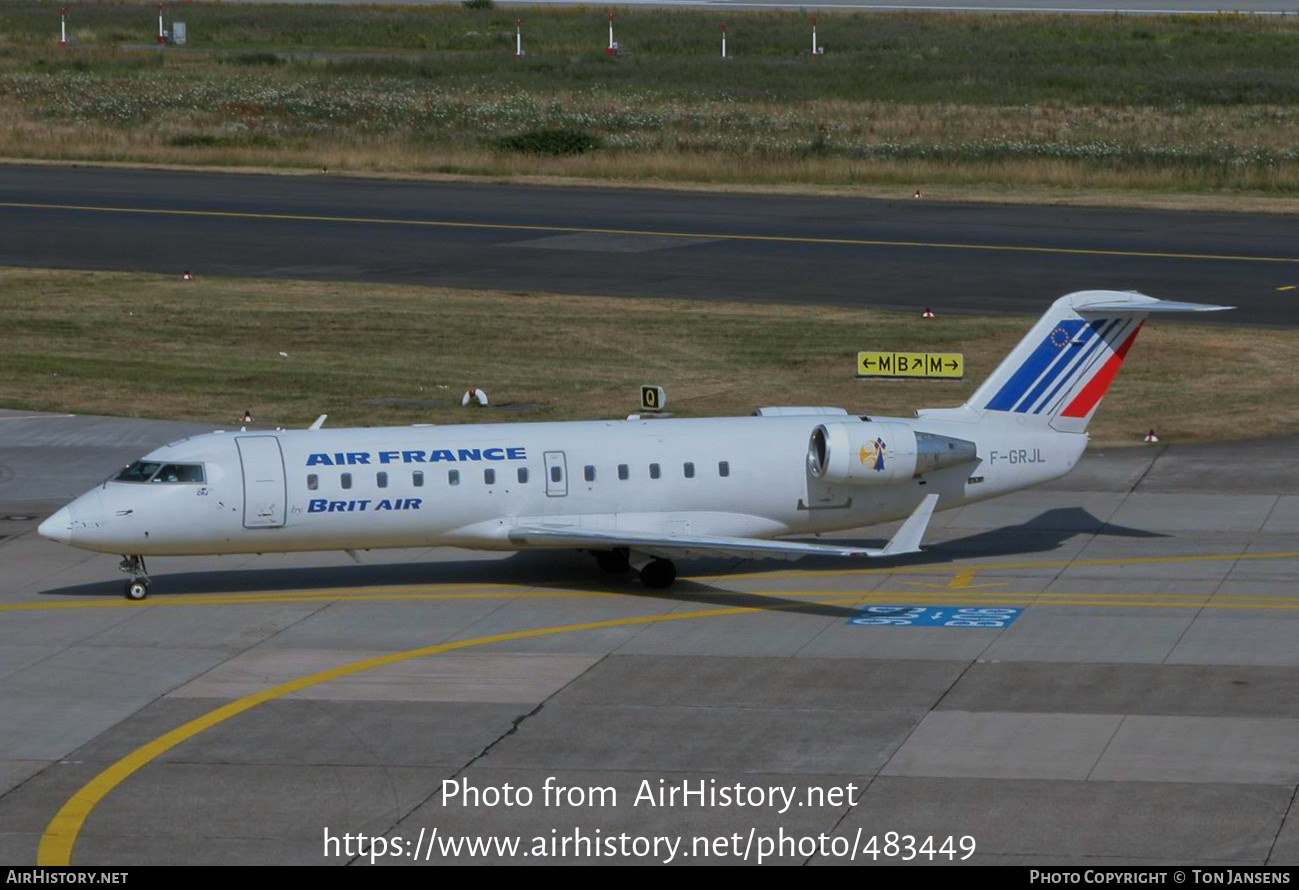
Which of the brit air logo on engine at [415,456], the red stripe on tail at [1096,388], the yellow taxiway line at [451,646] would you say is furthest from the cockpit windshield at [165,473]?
the red stripe on tail at [1096,388]

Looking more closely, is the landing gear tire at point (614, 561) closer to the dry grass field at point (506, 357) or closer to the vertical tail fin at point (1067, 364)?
the vertical tail fin at point (1067, 364)

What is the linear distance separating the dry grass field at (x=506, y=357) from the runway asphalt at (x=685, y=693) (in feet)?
26.6

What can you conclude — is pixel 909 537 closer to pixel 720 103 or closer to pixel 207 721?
pixel 207 721

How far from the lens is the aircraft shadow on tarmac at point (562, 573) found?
97.7 ft

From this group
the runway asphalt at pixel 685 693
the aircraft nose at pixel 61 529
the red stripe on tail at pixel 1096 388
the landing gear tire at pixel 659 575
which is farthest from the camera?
the red stripe on tail at pixel 1096 388

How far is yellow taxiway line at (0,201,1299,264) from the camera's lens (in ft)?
187

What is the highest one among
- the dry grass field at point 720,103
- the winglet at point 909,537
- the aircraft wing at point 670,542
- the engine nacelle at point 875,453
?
the dry grass field at point 720,103

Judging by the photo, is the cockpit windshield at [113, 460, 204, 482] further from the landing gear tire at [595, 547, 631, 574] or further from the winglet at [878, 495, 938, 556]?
the winglet at [878, 495, 938, 556]

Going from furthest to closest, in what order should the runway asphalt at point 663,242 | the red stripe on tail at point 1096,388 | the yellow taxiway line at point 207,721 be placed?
1. the runway asphalt at point 663,242
2. the red stripe on tail at point 1096,388
3. the yellow taxiway line at point 207,721

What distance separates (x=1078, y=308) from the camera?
31.0m

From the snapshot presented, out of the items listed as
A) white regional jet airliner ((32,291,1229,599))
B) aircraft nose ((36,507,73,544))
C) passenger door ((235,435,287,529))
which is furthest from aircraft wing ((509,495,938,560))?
aircraft nose ((36,507,73,544))

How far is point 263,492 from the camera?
28.2m
